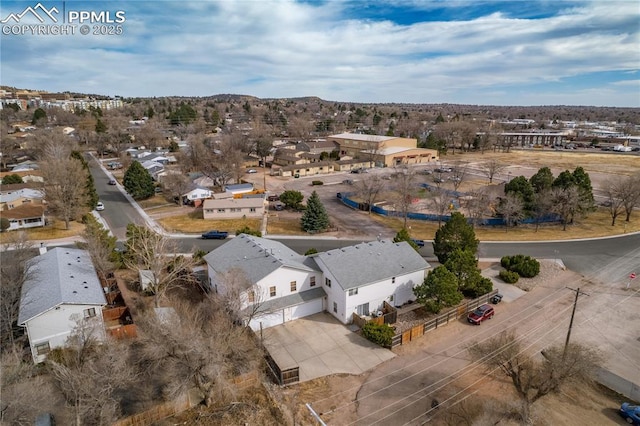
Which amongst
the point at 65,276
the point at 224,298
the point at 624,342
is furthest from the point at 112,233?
the point at 624,342

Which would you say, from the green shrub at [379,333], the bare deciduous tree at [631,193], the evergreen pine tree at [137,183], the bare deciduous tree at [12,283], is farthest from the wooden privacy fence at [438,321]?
the evergreen pine tree at [137,183]

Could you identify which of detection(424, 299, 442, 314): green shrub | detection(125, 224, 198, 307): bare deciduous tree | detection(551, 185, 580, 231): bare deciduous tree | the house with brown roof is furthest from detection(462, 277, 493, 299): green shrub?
the house with brown roof

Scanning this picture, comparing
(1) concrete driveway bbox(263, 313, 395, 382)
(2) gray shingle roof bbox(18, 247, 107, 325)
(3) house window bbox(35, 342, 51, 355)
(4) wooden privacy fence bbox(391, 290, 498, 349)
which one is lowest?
(1) concrete driveway bbox(263, 313, 395, 382)

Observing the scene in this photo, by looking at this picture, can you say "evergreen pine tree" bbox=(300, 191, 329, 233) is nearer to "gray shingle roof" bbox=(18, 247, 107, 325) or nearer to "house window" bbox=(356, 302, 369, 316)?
"house window" bbox=(356, 302, 369, 316)

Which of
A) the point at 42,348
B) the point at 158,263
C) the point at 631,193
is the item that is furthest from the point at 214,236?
the point at 631,193

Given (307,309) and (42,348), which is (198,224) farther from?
(42,348)

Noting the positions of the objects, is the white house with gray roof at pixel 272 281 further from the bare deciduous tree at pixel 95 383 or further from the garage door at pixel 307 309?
the bare deciduous tree at pixel 95 383

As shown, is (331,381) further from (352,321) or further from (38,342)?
(38,342)
